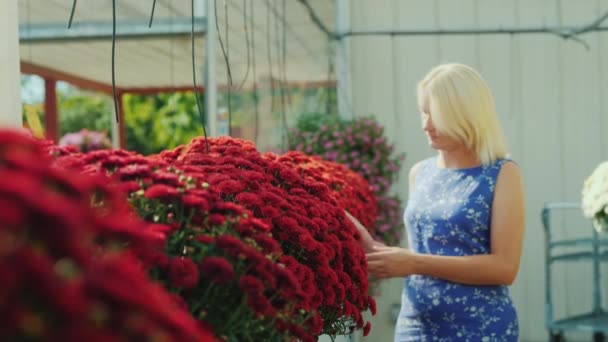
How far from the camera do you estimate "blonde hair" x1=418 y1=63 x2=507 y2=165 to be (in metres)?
2.53

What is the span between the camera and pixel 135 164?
139 centimetres

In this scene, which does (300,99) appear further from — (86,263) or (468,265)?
(86,263)


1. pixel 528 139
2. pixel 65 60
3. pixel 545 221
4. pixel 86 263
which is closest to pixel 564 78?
pixel 528 139

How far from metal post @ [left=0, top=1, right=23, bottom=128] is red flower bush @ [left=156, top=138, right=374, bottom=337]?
1.31 feet

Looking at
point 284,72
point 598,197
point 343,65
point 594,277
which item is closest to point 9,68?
point 598,197

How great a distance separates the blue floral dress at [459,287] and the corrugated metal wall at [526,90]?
3.86m

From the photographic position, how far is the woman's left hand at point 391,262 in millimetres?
2449

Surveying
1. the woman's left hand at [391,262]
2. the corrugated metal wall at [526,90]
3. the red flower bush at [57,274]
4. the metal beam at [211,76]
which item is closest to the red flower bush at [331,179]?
the woman's left hand at [391,262]

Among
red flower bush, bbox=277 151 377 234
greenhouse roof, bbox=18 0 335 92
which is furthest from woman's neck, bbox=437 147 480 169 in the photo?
greenhouse roof, bbox=18 0 335 92

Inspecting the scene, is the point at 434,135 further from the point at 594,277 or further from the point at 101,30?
the point at 101,30

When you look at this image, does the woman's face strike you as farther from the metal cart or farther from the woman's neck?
the metal cart

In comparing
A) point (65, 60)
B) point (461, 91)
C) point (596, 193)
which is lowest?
point (596, 193)

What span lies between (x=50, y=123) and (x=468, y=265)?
8818 millimetres

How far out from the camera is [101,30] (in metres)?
6.89
